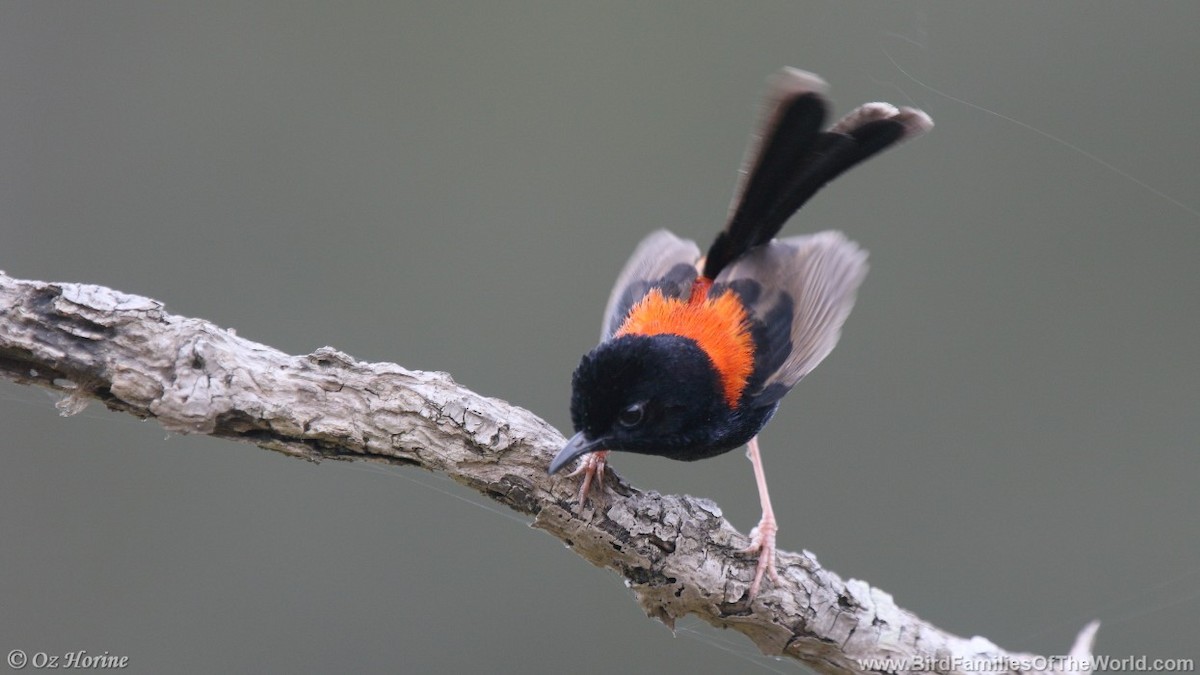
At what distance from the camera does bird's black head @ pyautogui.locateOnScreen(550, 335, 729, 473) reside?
1.92m

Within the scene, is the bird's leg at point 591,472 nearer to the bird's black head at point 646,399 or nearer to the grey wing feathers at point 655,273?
the bird's black head at point 646,399

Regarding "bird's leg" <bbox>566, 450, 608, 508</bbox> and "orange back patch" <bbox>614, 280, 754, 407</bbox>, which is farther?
"orange back patch" <bbox>614, 280, 754, 407</bbox>

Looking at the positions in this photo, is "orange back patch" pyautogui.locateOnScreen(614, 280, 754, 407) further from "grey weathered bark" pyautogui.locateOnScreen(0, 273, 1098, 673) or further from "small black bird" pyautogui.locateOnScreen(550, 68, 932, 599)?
"grey weathered bark" pyautogui.locateOnScreen(0, 273, 1098, 673)

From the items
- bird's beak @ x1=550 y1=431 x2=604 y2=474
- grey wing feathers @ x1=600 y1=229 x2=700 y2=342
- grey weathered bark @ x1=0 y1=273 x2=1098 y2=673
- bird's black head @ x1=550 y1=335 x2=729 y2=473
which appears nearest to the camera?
grey weathered bark @ x1=0 y1=273 x2=1098 y2=673

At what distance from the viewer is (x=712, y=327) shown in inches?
89.1

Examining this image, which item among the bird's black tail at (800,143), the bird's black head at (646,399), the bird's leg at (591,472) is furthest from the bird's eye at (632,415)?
the bird's black tail at (800,143)

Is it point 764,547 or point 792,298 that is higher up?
point 792,298

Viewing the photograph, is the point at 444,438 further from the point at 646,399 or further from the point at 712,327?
the point at 712,327

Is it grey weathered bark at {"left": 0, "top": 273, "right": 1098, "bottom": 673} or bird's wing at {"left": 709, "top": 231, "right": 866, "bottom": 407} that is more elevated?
bird's wing at {"left": 709, "top": 231, "right": 866, "bottom": 407}

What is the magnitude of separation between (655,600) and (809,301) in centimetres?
101

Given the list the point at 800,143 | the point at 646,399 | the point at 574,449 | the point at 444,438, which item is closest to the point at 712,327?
the point at 646,399

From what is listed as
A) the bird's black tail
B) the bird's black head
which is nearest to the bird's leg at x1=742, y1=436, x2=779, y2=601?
the bird's black head

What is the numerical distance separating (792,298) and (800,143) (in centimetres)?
46

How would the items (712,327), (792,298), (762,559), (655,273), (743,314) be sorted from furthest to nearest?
1. (655,273)
2. (792,298)
3. (743,314)
4. (712,327)
5. (762,559)
